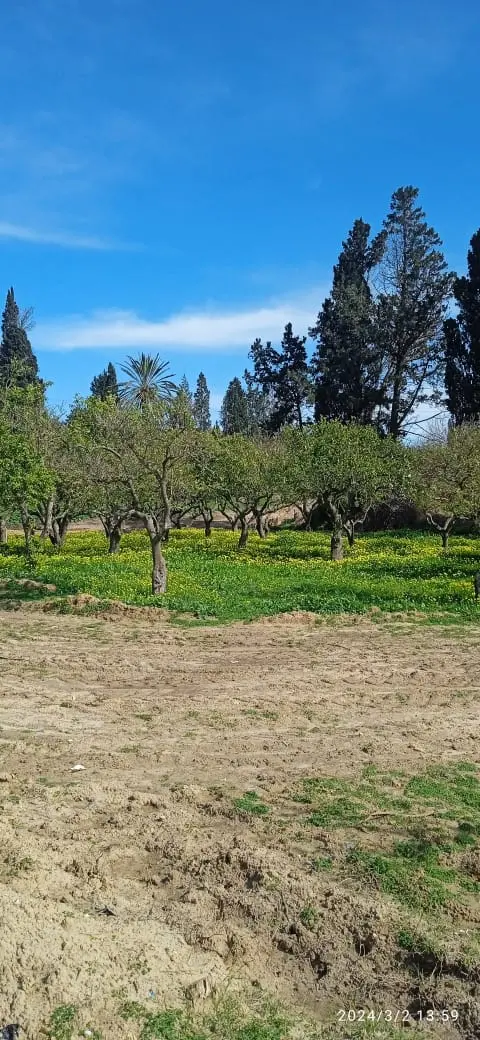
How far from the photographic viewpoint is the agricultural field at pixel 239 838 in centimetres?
438

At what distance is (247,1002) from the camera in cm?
439

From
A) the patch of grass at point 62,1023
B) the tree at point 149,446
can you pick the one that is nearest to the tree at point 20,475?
the tree at point 149,446

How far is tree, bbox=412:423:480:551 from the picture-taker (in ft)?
83.8

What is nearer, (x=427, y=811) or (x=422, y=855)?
(x=422, y=855)

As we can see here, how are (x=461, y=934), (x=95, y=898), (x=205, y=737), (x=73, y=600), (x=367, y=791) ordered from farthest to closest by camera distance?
(x=73, y=600) → (x=205, y=737) → (x=367, y=791) → (x=95, y=898) → (x=461, y=934)

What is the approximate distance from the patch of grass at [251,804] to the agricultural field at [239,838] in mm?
39

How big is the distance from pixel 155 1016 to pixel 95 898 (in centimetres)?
123

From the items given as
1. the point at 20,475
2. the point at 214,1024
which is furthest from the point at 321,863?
the point at 20,475

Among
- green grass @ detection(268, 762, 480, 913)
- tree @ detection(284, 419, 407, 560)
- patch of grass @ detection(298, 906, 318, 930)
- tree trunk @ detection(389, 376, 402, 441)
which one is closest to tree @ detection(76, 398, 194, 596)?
tree @ detection(284, 419, 407, 560)

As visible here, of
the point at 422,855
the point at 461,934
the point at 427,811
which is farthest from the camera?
the point at 427,811

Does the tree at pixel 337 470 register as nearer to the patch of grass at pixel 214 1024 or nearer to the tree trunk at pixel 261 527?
the tree trunk at pixel 261 527

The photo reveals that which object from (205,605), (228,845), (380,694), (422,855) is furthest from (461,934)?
(205,605)

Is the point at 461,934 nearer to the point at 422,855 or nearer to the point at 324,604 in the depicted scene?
the point at 422,855

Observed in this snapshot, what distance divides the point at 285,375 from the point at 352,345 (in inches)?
451
